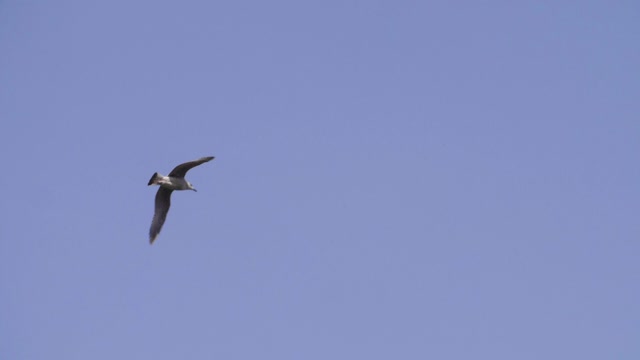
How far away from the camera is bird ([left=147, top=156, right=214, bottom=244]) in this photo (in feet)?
86.6

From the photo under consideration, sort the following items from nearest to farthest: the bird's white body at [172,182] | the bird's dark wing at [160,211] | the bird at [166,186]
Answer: the bird's white body at [172,182] → the bird at [166,186] → the bird's dark wing at [160,211]

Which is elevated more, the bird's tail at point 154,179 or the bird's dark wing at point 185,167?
the bird's dark wing at point 185,167

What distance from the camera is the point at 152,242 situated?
1122 inches

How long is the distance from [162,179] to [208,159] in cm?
149

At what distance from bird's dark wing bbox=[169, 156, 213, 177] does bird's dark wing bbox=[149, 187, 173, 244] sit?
1460mm

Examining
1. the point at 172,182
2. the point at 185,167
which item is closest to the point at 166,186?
the point at 172,182

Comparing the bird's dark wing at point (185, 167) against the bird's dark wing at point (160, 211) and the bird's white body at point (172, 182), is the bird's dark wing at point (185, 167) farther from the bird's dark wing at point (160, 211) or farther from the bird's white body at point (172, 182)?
the bird's dark wing at point (160, 211)

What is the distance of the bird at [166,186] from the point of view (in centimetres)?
2639

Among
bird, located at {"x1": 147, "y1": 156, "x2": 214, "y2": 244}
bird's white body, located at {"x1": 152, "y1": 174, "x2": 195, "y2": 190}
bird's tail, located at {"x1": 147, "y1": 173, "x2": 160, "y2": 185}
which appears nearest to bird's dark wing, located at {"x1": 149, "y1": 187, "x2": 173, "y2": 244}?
bird, located at {"x1": 147, "y1": 156, "x2": 214, "y2": 244}

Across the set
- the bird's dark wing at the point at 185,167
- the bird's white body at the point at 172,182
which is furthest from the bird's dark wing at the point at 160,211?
the bird's dark wing at the point at 185,167

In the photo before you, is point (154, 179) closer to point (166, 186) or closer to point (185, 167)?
point (166, 186)

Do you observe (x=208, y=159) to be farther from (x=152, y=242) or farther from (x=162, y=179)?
(x=152, y=242)

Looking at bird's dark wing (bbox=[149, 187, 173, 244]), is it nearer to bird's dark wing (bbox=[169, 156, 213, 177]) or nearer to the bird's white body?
the bird's white body

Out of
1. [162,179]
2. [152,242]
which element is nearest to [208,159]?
[162,179]
